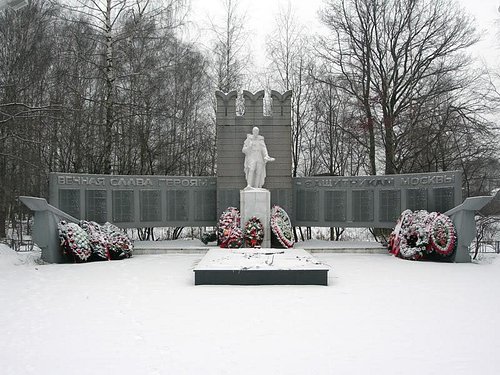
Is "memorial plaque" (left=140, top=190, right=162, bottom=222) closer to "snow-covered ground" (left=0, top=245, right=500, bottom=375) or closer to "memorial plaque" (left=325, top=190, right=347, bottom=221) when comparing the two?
"snow-covered ground" (left=0, top=245, right=500, bottom=375)

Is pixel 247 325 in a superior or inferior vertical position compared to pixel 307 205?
inferior

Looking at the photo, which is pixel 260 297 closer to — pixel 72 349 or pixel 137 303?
pixel 137 303

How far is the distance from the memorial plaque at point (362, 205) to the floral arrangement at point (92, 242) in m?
7.40

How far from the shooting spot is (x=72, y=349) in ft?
17.7

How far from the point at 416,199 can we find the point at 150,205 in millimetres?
8498

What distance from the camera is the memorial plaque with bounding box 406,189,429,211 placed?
1464 cm

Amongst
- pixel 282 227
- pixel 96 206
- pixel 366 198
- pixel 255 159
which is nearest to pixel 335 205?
pixel 366 198

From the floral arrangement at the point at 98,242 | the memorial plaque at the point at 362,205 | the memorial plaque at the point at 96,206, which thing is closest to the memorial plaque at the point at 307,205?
the memorial plaque at the point at 362,205

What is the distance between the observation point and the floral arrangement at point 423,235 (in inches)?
495

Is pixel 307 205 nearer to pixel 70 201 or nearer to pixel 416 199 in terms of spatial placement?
pixel 416 199

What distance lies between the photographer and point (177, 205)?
1638cm

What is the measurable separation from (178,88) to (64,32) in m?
5.59

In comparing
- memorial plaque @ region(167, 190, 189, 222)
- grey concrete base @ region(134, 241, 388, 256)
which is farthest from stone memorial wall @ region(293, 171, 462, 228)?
memorial plaque @ region(167, 190, 189, 222)

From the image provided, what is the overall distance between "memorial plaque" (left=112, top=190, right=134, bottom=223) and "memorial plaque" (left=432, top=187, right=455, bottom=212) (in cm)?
940
